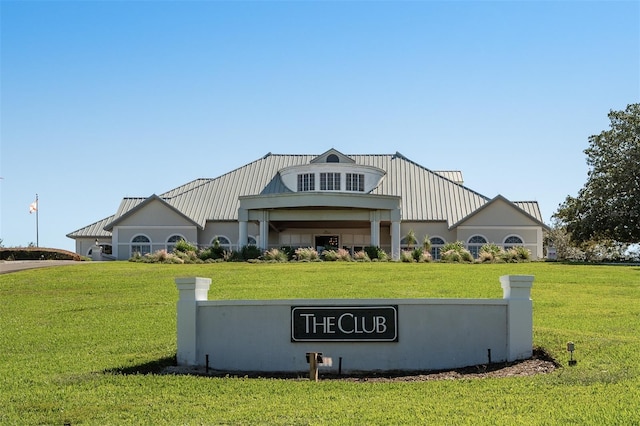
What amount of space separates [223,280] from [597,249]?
41425 millimetres

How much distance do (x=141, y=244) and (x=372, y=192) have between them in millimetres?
14112

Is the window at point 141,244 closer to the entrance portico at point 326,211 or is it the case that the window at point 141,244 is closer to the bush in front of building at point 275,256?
the entrance portico at point 326,211

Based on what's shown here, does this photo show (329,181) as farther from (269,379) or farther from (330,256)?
(269,379)

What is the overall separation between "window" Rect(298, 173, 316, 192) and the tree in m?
15.5

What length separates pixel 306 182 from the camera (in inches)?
1873

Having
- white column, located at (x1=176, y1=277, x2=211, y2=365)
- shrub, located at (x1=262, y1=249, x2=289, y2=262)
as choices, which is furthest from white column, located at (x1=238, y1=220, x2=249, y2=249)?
white column, located at (x1=176, y1=277, x2=211, y2=365)

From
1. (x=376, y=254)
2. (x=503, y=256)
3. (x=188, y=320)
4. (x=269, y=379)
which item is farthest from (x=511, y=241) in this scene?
(x=269, y=379)

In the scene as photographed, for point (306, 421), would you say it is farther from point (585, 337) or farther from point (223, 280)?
point (223, 280)

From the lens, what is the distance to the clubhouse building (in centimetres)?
4162

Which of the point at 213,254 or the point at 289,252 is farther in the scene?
the point at 289,252

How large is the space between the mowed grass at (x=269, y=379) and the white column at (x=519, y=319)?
1.34 ft

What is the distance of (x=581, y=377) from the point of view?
11008 mm

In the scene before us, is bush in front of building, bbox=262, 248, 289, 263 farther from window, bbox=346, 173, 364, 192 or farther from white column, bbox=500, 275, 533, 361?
white column, bbox=500, 275, 533, 361

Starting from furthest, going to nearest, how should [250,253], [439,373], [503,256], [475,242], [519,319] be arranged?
[475,242], [503,256], [250,253], [519,319], [439,373]
